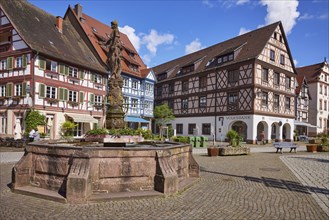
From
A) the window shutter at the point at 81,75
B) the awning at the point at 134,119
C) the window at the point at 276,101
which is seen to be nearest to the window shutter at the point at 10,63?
the window shutter at the point at 81,75

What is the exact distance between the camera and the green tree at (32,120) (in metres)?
23.3

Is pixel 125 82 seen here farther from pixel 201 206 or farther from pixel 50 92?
pixel 201 206

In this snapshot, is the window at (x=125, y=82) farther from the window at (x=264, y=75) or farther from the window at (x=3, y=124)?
the window at (x=264, y=75)

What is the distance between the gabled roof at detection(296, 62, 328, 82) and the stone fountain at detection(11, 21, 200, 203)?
52316mm

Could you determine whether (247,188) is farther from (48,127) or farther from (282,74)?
(282,74)

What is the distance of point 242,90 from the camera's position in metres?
32.9

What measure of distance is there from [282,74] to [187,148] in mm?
31454

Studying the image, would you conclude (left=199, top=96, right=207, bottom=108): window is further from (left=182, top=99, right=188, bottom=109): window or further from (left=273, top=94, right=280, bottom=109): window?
(left=273, top=94, right=280, bottom=109): window

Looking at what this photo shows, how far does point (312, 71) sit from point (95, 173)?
2208 inches

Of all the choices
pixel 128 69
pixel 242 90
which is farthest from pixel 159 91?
pixel 242 90

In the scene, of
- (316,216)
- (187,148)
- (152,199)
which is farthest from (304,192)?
(152,199)

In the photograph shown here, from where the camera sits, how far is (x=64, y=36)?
31.4 m

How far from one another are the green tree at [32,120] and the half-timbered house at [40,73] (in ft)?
2.35

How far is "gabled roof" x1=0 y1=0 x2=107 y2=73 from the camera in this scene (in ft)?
82.5
